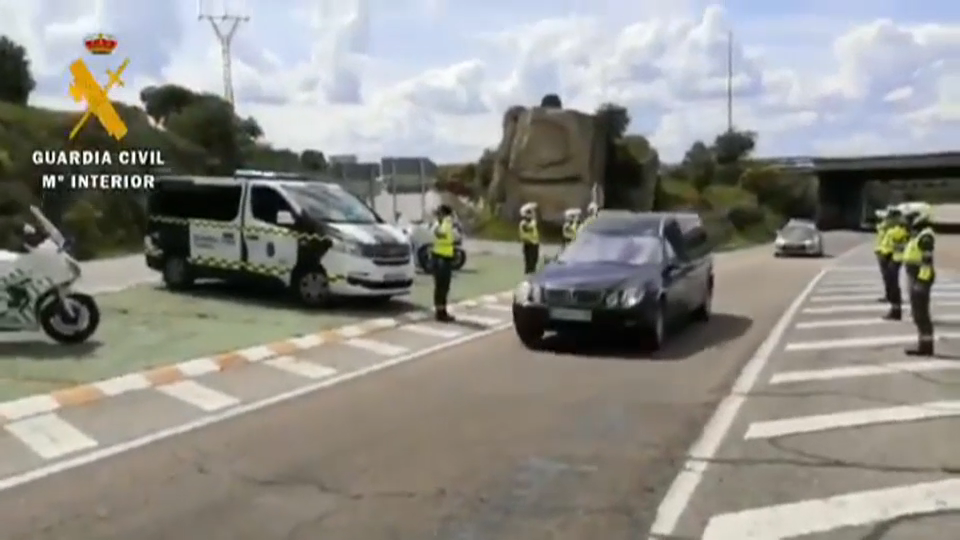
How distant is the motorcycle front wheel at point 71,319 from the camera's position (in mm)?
13672

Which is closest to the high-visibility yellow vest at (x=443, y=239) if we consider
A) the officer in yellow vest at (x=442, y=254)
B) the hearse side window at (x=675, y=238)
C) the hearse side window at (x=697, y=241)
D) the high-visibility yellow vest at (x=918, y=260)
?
the officer in yellow vest at (x=442, y=254)

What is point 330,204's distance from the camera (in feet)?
65.1

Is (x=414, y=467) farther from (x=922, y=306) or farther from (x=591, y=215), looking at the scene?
(x=591, y=215)

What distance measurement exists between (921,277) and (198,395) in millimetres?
8043

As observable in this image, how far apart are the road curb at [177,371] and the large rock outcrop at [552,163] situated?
3959cm

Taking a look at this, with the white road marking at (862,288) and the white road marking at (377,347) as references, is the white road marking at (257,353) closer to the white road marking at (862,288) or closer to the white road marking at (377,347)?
the white road marking at (377,347)

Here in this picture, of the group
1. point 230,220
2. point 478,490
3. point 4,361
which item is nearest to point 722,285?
point 230,220

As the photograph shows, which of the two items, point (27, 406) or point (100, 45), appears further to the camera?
point (100, 45)

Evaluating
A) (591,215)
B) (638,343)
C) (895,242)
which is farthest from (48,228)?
(591,215)

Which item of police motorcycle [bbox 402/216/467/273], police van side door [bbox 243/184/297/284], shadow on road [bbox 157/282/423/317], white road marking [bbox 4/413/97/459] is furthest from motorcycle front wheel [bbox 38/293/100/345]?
police motorcycle [bbox 402/216/467/273]

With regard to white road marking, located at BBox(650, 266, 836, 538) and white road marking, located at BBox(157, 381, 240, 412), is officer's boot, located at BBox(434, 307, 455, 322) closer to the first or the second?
white road marking, located at BBox(650, 266, 836, 538)

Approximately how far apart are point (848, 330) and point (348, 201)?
8.31 meters

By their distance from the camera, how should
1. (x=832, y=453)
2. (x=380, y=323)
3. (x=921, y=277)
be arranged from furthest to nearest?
(x=380, y=323), (x=921, y=277), (x=832, y=453)

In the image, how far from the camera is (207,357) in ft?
45.3
